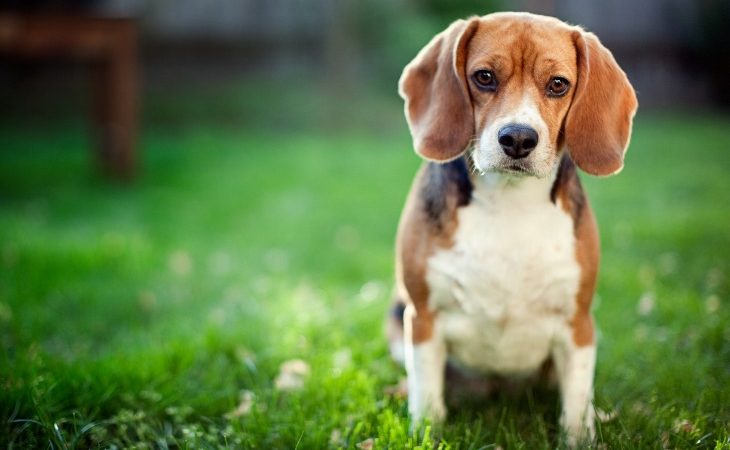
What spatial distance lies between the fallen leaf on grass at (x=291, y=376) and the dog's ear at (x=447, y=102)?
117 cm

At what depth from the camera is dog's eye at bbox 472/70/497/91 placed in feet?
8.43

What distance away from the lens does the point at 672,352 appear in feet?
11.4

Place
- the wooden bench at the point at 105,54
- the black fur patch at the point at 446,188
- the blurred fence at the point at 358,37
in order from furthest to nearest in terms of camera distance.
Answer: the blurred fence at the point at 358,37, the wooden bench at the point at 105,54, the black fur patch at the point at 446,188

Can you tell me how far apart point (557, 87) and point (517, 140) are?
0.93 feet

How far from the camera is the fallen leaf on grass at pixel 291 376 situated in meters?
3.20

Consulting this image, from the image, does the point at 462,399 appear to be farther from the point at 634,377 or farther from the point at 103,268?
the point at 103,268

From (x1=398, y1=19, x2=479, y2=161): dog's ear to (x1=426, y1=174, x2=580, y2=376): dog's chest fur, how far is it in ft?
0.58

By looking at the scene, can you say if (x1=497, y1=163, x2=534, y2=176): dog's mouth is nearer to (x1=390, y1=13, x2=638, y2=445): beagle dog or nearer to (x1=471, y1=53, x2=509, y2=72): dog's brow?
(x1=390, y1=13, x2=638, y2=445): beagle dog

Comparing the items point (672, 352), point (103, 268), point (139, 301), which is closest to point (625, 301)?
point (672, 352)

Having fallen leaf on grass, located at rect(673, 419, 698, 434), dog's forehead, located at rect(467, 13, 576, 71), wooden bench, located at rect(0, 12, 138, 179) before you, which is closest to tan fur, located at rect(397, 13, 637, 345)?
dog's forehead, located at rect(467, 13, 576, 71)

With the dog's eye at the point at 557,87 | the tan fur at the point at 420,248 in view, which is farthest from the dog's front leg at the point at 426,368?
the dog's eye at the point at 557,87

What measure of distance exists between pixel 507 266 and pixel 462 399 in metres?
0.70

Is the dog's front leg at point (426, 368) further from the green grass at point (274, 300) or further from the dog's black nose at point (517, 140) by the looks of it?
the dog's black nose at point (517, 140)

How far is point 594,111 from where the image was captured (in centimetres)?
256
